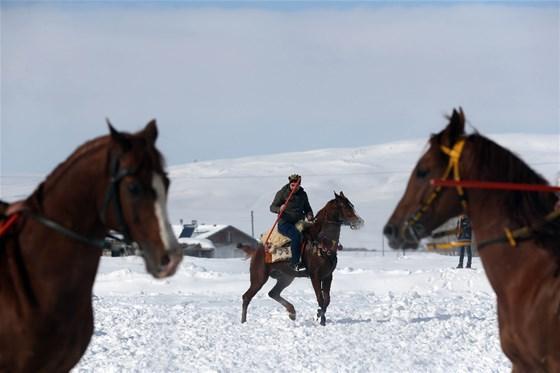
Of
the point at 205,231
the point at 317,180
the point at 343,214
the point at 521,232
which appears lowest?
the point at 205,231

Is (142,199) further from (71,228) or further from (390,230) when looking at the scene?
(390,230)

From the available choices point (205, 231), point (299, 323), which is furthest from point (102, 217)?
point (205, 231)

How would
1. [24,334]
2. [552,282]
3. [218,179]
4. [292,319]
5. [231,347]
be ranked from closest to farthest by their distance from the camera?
[24,334], [552,282], [231,347], [292,319], [218,179]

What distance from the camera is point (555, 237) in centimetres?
700

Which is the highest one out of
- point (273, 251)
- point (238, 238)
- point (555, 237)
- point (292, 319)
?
point (555, 237)

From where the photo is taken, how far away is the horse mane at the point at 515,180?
6.99 meters

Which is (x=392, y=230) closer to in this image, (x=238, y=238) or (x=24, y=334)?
(x=24, y=334)

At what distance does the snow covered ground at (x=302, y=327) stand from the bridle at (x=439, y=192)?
434 cm

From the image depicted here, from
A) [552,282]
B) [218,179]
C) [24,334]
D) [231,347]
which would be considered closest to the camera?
[24,334]

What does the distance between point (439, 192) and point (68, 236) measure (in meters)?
2.37

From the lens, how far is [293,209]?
1650cm

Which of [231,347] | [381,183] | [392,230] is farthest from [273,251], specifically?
[381,183]

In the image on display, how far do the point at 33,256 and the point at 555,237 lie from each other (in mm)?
3301

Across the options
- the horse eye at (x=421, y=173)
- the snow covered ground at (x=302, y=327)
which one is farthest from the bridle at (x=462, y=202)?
the snow covered ground at (x=302, y=327)
